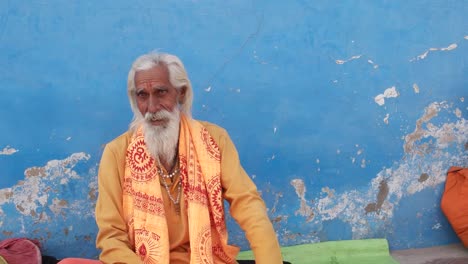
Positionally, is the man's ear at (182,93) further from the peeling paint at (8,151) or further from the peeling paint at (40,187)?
the peeling paint at (8,151)

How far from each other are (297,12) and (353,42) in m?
0.44

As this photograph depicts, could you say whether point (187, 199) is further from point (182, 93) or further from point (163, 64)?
point (163, 64)

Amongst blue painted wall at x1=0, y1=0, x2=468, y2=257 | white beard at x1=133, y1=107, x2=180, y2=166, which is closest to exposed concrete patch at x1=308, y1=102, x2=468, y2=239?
blue painted wall at x1=0, y1=0, x2=468, y2=257

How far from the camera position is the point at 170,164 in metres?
3.06

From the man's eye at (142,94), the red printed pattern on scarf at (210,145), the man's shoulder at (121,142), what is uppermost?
the man's eye at (142,94)

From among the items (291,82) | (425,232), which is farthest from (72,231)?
(425,232)

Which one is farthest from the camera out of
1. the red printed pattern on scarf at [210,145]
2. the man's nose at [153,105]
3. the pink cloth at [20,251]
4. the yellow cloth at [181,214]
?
the pink cloth at [20,251]

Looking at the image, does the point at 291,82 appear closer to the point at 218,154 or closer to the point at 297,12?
the point at 297,12

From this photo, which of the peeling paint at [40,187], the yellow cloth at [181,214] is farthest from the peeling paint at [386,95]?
the peeling paint at [40,187]

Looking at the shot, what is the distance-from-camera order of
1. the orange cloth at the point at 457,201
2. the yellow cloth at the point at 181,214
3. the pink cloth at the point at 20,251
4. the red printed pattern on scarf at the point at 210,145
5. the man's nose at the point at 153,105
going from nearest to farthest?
the yellow cloth at the point at 181,214
the man's nose at the point at 153,105
the red printed pattern on scarf at the point at 210,145
the pink cloth at the point at 20,251
the orange cloth at the point at 457,201

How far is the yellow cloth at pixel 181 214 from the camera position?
280 centimetres

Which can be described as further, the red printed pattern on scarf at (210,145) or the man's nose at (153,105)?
the red printed pattern on scarf at (210,145)

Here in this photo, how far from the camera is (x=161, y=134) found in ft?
9.71

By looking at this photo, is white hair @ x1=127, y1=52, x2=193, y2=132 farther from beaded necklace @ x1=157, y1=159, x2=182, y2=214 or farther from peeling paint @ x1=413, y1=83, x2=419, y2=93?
peeling paint @ x1=413, y1=83, x2=419, y2=93
